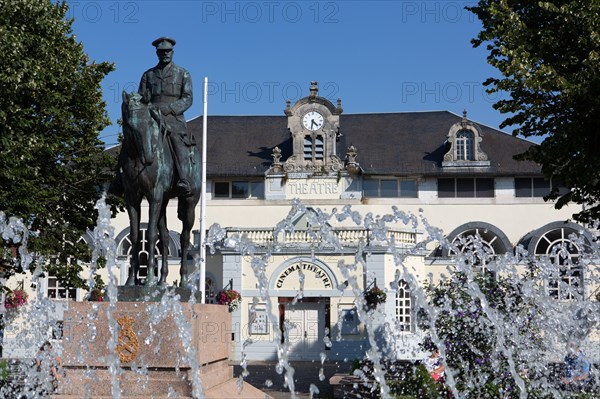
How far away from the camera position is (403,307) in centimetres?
3428

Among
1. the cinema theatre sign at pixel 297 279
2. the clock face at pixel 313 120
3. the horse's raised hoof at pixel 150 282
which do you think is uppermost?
the clock face at pixel 313 120

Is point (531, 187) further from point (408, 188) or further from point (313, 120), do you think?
point (313, 120)

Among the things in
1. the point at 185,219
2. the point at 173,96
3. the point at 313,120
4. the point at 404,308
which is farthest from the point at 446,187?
the point at 173,96

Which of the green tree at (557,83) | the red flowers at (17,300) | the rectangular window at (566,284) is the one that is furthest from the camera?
the red flowers at (17,300)

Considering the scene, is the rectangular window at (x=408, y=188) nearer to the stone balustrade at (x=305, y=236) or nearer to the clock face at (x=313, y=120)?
the stone balustrade at (x=305, y=236)

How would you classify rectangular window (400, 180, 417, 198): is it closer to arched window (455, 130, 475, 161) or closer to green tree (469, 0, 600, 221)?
arched window (455, 130, 475, 161)

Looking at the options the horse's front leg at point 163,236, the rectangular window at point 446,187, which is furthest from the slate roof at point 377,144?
the horse's front leg at point 163,236

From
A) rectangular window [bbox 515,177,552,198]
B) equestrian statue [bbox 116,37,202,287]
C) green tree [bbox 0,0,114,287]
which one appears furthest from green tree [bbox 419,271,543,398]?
rectangular window [bbox 515,177,552,198]

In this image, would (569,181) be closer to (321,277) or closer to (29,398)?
(29,398)

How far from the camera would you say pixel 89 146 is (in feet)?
75.7

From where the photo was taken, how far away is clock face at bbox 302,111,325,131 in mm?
38125

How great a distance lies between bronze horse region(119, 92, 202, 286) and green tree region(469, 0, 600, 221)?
8907 mm

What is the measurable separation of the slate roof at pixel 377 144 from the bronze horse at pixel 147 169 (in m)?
27.6

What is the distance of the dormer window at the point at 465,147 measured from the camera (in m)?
37.2
